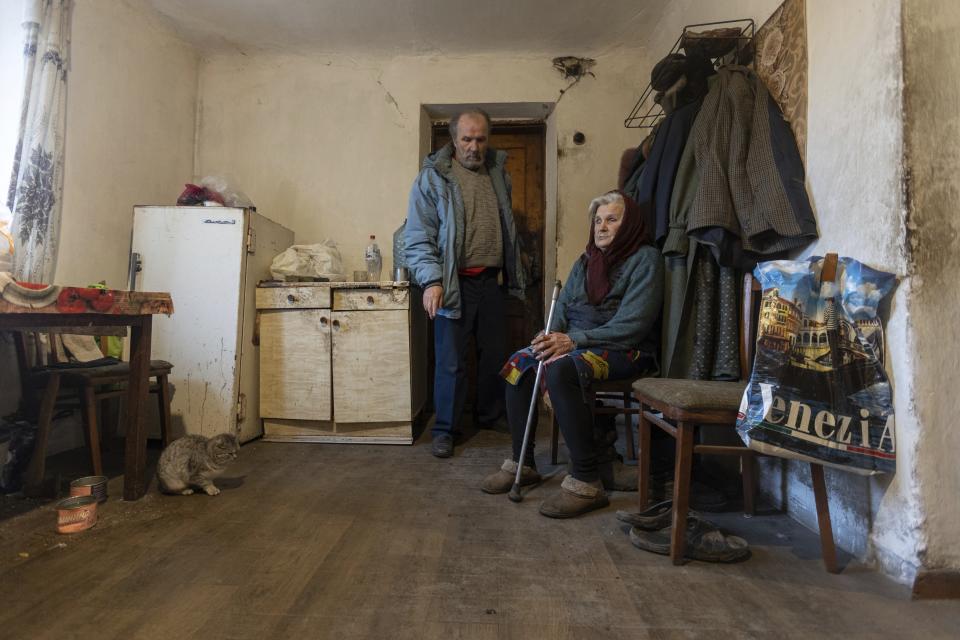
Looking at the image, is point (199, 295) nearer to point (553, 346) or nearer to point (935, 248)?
point (553, 346)

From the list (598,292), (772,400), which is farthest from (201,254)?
(772,400)

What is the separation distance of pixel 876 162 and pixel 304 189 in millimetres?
3007

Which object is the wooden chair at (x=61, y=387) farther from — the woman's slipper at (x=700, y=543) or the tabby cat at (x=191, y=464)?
the woman's slipper at (x=700, y=543)

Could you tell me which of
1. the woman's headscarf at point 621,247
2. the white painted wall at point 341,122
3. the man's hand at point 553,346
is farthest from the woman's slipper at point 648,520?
the white painted wall at point 341,122

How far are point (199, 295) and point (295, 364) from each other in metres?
0.58

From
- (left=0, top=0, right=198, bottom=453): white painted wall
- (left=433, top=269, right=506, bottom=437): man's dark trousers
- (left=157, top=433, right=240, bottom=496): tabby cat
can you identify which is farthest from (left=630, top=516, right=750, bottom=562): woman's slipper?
(left=0, top=0, right=198, bottom=453): white painted wall

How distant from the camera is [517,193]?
3379 mm

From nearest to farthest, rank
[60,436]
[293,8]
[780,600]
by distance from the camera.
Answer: [780,600] → [60,436] → [293,8]

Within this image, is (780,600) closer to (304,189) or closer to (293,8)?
(304,189)

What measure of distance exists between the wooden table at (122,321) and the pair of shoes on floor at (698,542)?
1674 mm

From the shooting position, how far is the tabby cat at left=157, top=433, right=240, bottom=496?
167cm

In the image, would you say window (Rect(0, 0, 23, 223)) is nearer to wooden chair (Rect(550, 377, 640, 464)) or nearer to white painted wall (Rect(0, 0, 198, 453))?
white painted wall (Rect(0, 0, 198, 453))

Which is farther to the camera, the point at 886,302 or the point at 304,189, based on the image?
the point at 304,189

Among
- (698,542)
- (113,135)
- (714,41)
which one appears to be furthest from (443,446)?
(113,135)
